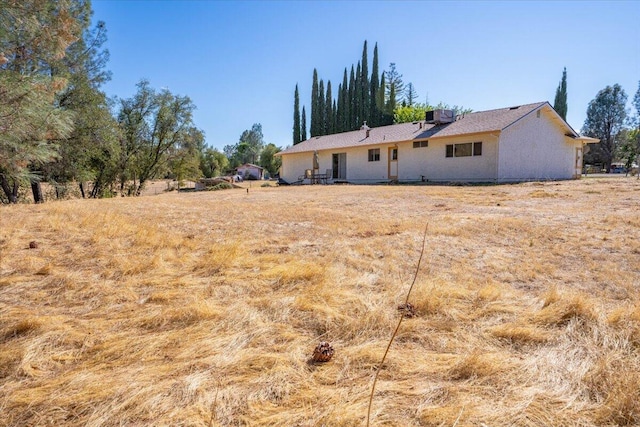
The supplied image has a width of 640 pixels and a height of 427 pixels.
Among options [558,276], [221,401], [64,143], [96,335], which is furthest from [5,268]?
[64,143]

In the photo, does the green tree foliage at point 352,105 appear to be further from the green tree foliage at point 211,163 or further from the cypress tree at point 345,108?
the green tree foliage at point 211,163

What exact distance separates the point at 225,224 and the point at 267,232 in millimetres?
859

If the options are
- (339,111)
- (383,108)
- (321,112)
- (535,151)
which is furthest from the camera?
(321,112)

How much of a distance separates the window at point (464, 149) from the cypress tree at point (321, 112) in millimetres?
25063

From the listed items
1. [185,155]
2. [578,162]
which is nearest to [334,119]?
[185,155]

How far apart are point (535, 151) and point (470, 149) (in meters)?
3.61

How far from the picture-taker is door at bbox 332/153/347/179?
23.0 metres

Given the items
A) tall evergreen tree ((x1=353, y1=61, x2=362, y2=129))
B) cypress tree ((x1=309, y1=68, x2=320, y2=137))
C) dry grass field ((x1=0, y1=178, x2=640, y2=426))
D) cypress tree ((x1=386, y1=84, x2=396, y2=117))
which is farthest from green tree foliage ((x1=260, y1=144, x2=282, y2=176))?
dry grass field ((x1=0, y1=178, x2=640, y2=426))

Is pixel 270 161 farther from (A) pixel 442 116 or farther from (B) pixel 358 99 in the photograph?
(A) pixel 442 116

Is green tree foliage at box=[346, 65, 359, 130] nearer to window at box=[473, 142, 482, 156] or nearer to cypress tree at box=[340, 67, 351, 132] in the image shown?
cypress tree at box=[340, 67, 351, 132]

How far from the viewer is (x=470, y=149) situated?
666 inches

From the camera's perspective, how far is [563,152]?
19.2 meters

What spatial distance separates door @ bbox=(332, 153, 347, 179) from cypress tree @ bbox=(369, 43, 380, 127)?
17.3m

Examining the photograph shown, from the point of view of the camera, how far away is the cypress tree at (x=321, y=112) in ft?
135
